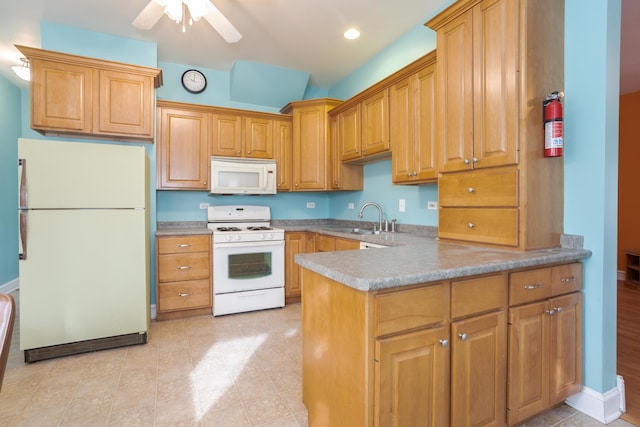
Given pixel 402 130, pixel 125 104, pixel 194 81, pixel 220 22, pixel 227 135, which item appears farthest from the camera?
pixel 194 81

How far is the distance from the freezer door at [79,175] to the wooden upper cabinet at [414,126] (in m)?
2.22

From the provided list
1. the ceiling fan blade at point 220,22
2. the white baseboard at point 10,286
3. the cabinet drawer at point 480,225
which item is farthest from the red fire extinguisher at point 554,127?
the white baseboard at point 10,286

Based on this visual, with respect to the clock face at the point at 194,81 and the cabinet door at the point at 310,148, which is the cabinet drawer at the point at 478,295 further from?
the clock face at the point at 194,81

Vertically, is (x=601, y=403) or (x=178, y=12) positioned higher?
(x=178, y=12)

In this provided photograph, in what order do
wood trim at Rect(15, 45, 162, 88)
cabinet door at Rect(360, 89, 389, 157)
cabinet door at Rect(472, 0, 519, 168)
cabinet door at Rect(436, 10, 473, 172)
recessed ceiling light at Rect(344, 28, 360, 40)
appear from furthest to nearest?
recessed ceiling light at Rect(344, 28, 360, 40), cabinet door at Rect(360, 89, 389, 157), wood trim at Rect(15, 45, 162, 88), cabinet door at Rect(436, 10, 473, 172), cabinet door at Rect(472, 0, 519, 168)

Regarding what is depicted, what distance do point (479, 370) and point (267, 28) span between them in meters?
3.24

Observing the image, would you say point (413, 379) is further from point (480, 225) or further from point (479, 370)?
point (480, 225)

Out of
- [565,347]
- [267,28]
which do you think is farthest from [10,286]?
[565,347]

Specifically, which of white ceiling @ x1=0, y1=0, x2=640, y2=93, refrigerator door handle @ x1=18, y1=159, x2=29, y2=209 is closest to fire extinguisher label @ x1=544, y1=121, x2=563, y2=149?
white ceiling @ x1=0, y1=0, x2=640, y2=93

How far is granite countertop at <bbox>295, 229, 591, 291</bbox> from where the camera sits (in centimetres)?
121

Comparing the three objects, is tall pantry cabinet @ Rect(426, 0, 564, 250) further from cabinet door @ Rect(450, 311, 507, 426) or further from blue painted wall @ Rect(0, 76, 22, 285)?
blue painted wall @ Rect(0, 76, 22, 285)

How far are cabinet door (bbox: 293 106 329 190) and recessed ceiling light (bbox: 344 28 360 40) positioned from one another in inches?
35.4

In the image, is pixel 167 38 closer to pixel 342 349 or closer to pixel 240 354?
pixel 240 354

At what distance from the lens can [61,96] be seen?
2797 millimetres
